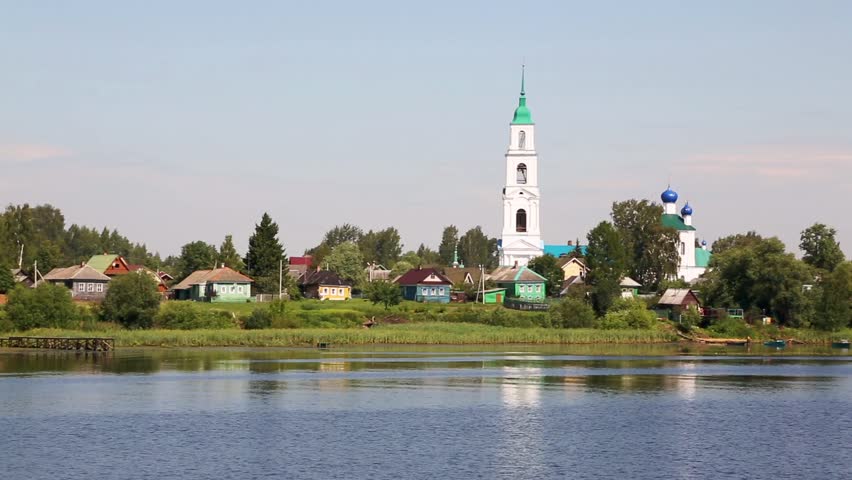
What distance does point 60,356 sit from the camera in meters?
81.1

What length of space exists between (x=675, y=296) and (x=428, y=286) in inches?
1079

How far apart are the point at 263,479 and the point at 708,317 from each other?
271 feet

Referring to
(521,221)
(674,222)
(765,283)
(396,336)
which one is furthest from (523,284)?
(396,336)

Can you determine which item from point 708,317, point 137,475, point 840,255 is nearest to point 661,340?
point 708,317

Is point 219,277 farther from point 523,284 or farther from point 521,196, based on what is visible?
point 521,196

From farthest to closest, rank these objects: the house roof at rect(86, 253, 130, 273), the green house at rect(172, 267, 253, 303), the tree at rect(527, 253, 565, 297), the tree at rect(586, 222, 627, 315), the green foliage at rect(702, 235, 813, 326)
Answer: the tree at rect(527, 253, 565, 297) < the house roof at rect(86, 253, 130, 273) < the green house at rect(172, 267, 253, 303) < the tree at rect(586, 222, 627, 315) < the green foliage at rect(702, 235, 813, 326)

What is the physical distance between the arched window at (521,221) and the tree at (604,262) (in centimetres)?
2060

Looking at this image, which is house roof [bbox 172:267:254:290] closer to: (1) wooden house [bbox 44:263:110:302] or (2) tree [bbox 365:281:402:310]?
(1) wooden house [bbox 44:263:110:302]

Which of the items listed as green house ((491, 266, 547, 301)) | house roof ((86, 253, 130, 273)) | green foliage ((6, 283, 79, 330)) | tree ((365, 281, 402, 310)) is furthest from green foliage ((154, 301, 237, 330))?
green house ((491, 266, 547, 301))

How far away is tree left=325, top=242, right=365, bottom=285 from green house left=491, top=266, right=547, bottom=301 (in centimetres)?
2279

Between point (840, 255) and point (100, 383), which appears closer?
point (100, 383)

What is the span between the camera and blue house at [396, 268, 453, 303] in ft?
433

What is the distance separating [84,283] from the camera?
115938 mm

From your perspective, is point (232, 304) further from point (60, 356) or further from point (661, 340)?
point (661, 340)
